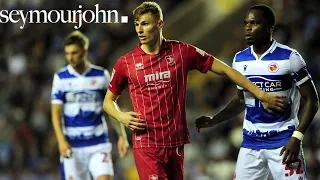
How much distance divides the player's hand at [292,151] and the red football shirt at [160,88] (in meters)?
0.90

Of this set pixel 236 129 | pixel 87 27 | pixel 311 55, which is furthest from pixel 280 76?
pixel 87 27

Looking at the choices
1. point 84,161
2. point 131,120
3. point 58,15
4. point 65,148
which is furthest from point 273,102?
point 58,15

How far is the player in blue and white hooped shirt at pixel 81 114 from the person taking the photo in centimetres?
891

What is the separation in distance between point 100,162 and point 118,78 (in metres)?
1.93

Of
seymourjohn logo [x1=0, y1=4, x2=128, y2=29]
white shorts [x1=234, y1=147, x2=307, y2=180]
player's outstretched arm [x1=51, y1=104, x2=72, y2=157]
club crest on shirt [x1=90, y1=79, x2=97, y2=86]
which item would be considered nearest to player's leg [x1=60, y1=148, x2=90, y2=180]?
player's outstretched arm [x1=51, y1=104, x2=72, y2=157]

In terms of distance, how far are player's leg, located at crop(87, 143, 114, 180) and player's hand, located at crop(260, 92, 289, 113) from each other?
8.10 feet

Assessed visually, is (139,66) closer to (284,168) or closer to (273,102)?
(273,102)

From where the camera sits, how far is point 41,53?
1452 cm

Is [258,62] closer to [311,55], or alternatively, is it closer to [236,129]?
[236,129]

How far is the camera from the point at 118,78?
7.10m

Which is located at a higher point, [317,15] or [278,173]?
[317,15]

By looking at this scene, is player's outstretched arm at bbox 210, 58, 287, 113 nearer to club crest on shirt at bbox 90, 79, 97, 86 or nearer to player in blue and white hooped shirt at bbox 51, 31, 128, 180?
player in blue and white hooped shirt at bbox 51, 31, 128, 180

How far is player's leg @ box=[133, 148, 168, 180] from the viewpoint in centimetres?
690

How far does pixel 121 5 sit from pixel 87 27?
855 millimetres
